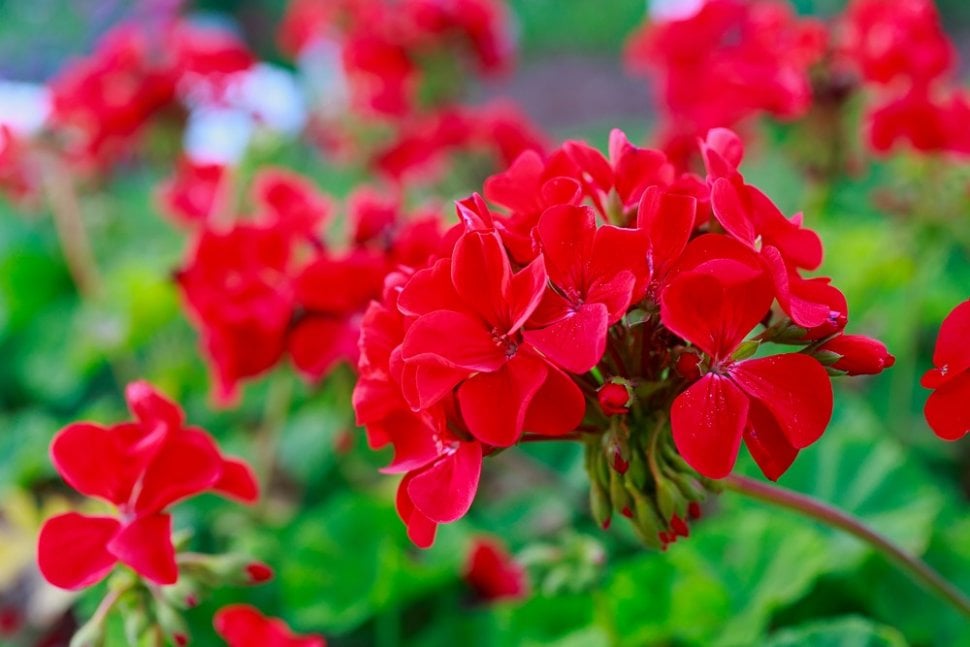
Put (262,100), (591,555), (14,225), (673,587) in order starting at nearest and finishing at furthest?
(591,555)
(673,587)
(262,100)
(14,225)

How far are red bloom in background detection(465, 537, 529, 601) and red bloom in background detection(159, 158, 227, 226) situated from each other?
0.64 meters

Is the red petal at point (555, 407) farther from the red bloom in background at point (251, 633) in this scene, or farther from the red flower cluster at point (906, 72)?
the red flower cluster at point (906, 72)

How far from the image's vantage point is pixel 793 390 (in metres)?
0.50

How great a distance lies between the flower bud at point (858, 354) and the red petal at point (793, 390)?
25 millimetres

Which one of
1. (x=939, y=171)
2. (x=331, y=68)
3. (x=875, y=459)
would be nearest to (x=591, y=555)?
(x=875, y=459)

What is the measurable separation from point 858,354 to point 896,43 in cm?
83

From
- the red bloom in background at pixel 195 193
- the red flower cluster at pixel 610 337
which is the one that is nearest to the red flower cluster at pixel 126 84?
the red bloom in background at pixel 195 193

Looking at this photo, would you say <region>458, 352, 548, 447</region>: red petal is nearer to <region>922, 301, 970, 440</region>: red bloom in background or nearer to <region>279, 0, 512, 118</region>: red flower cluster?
<region>922, 301, 970, 440</region>: red bloom in background

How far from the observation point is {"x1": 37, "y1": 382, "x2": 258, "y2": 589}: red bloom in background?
0.63 meters

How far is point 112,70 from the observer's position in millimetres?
1657

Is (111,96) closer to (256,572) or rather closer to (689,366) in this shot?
(256,572)

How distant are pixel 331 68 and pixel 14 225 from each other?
834 millimetres

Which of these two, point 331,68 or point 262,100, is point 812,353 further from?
point 331,68

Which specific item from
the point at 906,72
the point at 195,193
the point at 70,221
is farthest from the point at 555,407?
the point at 70,221
